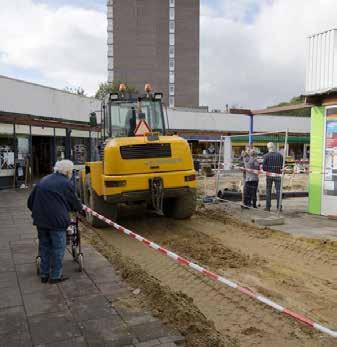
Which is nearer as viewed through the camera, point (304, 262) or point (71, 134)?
point (304, 262)

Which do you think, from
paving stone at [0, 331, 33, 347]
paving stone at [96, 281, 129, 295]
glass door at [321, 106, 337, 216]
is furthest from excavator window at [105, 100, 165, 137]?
paving stone at [0, 331, 33, 347]

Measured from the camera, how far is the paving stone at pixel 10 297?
18.1 feet

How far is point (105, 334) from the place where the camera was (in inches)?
181

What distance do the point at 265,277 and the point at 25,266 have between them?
3.51m

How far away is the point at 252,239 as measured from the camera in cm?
960

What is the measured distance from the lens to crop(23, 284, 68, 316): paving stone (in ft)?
17.4

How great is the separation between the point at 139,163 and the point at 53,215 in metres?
3.93

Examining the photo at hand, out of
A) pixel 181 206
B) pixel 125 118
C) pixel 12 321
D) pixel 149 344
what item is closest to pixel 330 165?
pixel 181 206

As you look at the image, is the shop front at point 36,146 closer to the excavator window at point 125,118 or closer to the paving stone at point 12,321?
the excavator window at point 125,118

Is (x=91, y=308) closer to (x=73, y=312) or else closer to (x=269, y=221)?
(x=73, y=312)

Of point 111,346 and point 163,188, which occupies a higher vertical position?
point 163,188

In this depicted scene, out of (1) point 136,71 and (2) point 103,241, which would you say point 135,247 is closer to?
(2) point 103,241

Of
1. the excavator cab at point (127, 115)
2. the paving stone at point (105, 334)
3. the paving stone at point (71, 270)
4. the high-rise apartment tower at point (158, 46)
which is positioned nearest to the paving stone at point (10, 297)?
the paving stone at point (71, 270)

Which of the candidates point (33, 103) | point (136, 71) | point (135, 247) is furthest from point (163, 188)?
point (136, 71)
